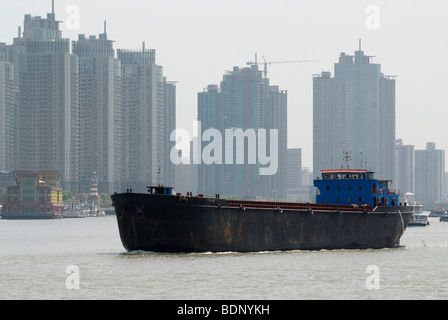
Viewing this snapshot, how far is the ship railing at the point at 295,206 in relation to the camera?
2542 inches

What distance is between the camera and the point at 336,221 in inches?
2744

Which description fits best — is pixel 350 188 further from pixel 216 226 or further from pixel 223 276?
pixel 223 276

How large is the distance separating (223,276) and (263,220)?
15.4 metres

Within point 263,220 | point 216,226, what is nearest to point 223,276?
point 216,226

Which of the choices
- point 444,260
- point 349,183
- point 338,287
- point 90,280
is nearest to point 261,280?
point 338,287

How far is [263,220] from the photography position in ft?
213

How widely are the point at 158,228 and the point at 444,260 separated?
20.6 metres

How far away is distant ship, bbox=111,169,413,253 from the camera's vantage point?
6119 centimetres

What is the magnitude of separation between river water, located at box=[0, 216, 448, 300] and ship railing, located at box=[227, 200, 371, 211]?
3399mm
